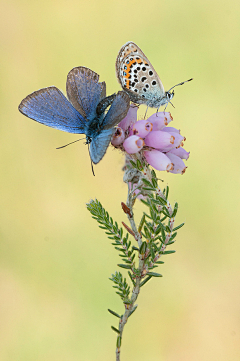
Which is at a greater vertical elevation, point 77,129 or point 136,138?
point 77,129

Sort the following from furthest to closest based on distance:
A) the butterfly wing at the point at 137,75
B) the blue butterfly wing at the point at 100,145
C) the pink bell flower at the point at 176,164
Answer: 1. the butterfly wing at the point at 137,75
2. the pink bell flower at the point at 176,164
3. the blue butterfly wing at the point at 100,145

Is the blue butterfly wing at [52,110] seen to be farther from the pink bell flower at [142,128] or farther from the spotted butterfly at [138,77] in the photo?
the spotted butterfly at [138,77]

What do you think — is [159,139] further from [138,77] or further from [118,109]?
[138,77]

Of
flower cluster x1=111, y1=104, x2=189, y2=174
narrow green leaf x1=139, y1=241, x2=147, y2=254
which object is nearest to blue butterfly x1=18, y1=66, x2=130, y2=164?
flower cluster x1=111, y1=104, x2=189, y2=174

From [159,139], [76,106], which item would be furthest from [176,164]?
[76,106]

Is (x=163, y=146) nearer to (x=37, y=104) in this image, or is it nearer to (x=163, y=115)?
(x=163, y=115)

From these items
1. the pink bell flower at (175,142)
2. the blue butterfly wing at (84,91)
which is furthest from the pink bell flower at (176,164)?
the blue butterfly wing at (84,91)

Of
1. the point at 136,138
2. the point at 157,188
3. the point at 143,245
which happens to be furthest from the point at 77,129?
the point at 143,245
